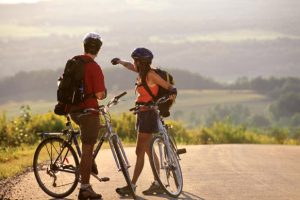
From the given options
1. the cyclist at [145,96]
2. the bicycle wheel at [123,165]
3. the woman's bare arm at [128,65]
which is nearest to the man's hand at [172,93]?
the cyclist at [145,96]

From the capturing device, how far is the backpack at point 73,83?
34.6 ft

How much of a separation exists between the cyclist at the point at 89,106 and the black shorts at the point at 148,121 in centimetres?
82

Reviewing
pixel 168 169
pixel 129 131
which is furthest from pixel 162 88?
pixel 129 131

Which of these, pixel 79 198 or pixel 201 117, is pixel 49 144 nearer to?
pixel 79 198

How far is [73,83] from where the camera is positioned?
10.6 metres

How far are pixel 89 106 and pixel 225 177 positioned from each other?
3.65 m

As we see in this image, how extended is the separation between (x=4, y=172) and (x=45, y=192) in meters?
3.27

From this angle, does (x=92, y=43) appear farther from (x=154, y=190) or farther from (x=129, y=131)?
(x=129, y=131)

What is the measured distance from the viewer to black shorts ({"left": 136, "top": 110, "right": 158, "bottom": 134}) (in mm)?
11391

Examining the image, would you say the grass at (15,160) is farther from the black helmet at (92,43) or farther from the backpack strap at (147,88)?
the black helmet at (92,43)

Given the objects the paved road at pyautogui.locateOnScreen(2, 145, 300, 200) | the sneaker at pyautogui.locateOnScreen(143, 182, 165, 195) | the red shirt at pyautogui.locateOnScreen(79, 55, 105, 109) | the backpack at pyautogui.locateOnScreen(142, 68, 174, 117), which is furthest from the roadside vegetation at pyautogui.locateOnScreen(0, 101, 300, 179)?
the red shirt at pyautogui.locateOnScreen(79, 55, 105, 109)

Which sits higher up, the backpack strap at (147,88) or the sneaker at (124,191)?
the backpack strap at (147,88)

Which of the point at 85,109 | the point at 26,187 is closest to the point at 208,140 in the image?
the point at 26,187

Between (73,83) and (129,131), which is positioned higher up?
(73,83)
